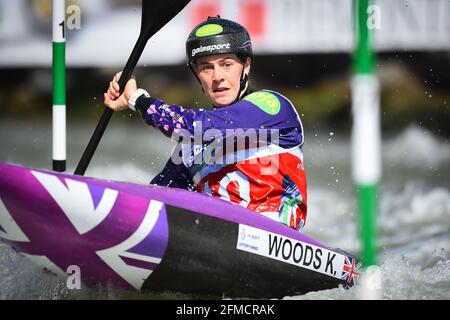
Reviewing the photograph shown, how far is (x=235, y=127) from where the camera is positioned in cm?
348

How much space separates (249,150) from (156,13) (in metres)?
0.90

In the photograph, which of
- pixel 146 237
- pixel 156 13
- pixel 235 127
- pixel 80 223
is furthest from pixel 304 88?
pixel 80 223

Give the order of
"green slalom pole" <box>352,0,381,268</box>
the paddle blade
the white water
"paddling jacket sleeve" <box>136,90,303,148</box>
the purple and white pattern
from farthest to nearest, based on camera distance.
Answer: the white water → the paddle blade → "paddling jacket sleeve" <box>136,90,303,148</box> → the purple and white pattern → "green slalom pole" <box>352,0,381,268</box>

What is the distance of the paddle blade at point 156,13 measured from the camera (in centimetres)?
401

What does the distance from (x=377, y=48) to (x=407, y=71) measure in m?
0.43

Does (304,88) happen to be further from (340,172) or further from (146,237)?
(146,237)

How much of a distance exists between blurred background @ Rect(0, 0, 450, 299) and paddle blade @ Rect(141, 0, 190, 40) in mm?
2381

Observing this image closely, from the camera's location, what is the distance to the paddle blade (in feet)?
13.1

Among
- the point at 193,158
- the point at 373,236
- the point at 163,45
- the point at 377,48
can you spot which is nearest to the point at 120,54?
the point at 163,45

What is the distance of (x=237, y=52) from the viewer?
12.2 ft

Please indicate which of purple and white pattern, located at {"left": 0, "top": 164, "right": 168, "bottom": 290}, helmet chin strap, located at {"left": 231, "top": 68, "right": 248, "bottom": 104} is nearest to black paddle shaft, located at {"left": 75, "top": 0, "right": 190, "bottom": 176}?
helmet chin strap, located at {"left": 231, "top": 68, "right": 248, "bottom": 104}

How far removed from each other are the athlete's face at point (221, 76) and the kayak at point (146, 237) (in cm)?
62

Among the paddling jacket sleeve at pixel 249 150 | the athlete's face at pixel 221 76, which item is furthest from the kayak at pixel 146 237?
the athlete's face at pixel 221 76

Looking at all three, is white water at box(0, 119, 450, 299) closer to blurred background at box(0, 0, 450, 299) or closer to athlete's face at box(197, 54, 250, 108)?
blurred background at box(0, 0, 450, 299)
